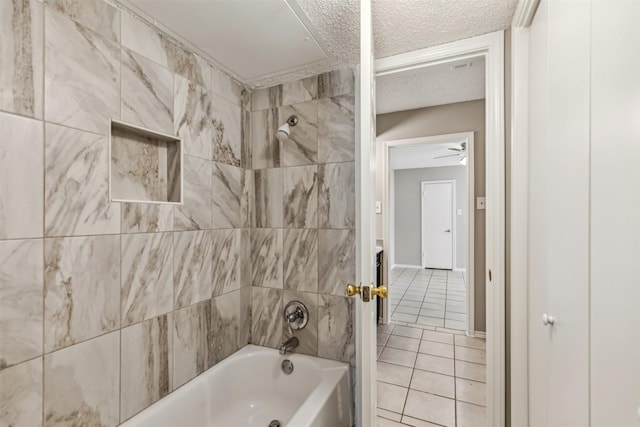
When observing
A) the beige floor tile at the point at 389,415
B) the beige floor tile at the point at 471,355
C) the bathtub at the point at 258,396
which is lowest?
the beige floor tile at the point at 389,415

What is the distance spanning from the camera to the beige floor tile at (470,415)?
63.0 inches

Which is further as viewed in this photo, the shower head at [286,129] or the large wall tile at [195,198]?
the shower head at [286,129]

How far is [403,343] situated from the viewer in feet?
8.45

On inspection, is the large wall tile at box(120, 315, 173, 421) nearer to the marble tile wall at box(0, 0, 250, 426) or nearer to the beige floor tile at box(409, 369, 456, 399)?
the marble tile wall at box(0, 0, 250, 426)

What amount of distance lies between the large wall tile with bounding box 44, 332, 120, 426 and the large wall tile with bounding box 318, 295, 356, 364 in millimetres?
1015

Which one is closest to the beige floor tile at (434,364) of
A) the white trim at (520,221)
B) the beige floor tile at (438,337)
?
the beige floor tile at (438,337)

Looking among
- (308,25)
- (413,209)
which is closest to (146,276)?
(308,25)

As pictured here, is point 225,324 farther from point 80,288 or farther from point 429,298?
point 429,298

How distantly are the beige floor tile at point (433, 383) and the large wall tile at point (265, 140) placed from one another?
185 centimetres

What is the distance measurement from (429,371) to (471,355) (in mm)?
501

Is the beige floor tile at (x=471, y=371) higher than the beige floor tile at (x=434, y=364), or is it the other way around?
the beige floor tile at (x=471, y=371)

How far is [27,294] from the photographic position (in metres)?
0.89

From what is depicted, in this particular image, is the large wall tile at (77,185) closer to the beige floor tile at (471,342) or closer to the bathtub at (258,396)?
the bathtub at (258,396)

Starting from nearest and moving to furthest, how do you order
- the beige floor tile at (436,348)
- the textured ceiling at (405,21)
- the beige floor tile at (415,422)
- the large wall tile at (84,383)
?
1. the large wall tile at (84,383)
2. the textured ceiling at (405,21)
3. the beige floor tile at (415,422)
4. the beige floor tile at (436,348)
